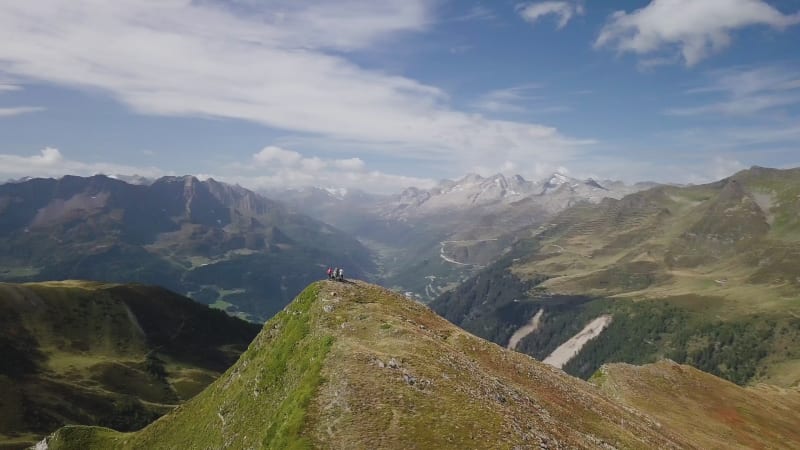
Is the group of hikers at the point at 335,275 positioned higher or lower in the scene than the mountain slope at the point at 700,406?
higher

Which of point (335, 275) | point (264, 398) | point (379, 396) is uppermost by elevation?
point (335, 275)

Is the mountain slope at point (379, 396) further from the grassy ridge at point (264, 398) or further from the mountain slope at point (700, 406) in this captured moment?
the mountain slope at point (700, 406)

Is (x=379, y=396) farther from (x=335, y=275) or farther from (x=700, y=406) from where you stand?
(x=700, y=406)

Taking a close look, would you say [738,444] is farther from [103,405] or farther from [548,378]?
[103,405]

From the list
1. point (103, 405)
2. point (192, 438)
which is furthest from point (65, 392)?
point (192, 438)

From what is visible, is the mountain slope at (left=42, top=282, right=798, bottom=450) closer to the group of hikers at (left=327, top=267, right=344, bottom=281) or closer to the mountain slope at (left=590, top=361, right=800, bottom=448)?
the group of hikers at (left=327, top=267, right=344, bottom=281)

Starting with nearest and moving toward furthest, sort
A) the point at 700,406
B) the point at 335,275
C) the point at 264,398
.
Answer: the point at 264,398
the point at 335,275
the point at 700,406

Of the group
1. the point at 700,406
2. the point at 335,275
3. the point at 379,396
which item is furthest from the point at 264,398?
the point at 700,406

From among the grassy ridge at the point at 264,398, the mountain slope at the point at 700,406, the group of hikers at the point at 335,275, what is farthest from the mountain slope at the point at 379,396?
the mountain slope at the point at 700,406

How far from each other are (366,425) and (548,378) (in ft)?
136

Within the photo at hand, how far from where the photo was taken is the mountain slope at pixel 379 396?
1367 inches

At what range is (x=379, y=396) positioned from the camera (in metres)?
36.5

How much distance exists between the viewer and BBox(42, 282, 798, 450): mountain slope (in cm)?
3472

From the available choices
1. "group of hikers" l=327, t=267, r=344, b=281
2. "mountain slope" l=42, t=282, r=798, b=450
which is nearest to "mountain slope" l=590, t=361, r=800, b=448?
"mountain slope" l=42, t=282, r=798, b=450
